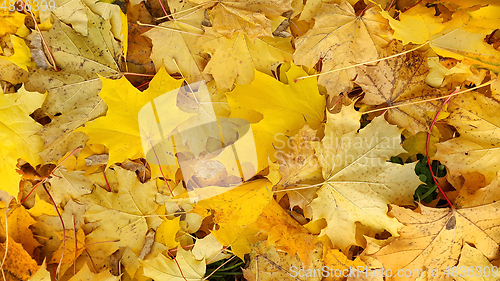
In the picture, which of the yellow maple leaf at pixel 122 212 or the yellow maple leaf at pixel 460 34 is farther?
the yellow maple leaf at pixel 122 212

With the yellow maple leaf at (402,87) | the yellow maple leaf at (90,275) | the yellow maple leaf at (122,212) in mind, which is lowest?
the yellow maple leaf at (90,275)

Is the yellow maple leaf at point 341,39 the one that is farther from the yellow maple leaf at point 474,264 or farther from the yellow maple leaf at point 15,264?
the yellow maple leaf at point 15,264

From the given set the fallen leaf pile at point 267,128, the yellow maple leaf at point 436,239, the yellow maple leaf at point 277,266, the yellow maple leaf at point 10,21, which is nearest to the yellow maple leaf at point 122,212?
the fallen leaf pile at point 267,128

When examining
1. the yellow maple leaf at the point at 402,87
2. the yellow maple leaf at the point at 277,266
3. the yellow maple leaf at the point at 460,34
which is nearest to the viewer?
the yellow maple leaf at the point at 460,34

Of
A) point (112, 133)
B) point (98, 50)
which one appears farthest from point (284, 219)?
point (98, 50)

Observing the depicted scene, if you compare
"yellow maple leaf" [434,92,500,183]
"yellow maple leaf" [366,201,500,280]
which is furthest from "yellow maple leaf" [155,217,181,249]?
"yellow maple leaf" [434,92,500,183]

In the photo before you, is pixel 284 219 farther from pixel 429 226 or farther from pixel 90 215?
pixel 90 215

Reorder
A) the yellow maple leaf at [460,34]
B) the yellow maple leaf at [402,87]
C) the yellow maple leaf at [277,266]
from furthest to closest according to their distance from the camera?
the yellow maple leaf at [277,266] → the yellow maple leaf at [402,87] → the yellow maple leaf at [460,34]
